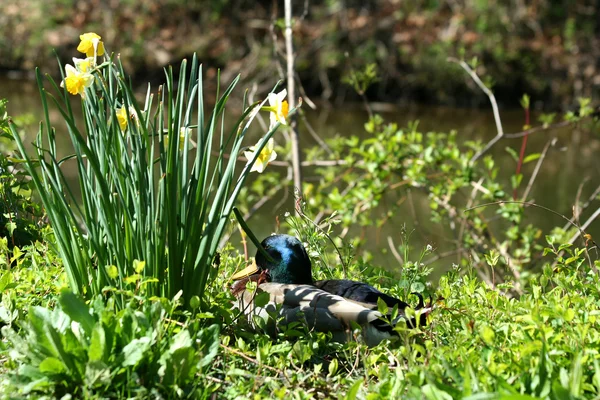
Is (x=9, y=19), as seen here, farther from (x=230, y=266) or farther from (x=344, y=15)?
(x=230, y=266)

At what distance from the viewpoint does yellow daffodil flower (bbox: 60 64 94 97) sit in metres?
2.38

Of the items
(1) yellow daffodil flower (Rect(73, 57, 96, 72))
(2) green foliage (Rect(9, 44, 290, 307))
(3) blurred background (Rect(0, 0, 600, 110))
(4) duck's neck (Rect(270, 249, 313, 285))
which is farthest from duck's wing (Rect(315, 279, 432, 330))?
(3) blurred background (Rect(0, 0, 600, 110))

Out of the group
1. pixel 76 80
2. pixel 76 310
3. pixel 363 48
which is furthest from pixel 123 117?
pixel 363 48

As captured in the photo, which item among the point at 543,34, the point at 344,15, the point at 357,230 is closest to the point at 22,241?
the point at 357,230

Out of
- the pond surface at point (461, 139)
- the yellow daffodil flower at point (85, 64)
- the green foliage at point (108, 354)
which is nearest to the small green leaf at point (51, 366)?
the green foliage at point (108, 354)

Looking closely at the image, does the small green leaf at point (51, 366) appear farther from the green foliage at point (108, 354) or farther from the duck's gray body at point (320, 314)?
the duck's gray body at point (320, 314)

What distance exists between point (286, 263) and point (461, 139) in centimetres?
746

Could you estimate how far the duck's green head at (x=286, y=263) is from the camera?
2898mm

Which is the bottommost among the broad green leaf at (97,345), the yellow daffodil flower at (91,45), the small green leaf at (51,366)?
the small green leaf at (51,366)

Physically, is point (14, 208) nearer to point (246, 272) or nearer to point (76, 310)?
point (246, 272)

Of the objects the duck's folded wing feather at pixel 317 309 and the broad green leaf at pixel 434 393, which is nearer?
the broad green leaf at pixel 434 393

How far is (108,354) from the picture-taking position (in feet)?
6.94

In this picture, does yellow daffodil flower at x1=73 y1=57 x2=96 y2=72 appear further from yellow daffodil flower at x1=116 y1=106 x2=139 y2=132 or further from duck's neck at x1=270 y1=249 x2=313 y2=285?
duck's neck at x1=270 y1=249 x2=313 y2=285

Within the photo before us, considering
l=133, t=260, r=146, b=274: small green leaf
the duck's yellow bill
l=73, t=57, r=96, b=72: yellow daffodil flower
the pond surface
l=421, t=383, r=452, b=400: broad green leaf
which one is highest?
l=73, t=57, r=96, b=72: yellow daffodil flower
